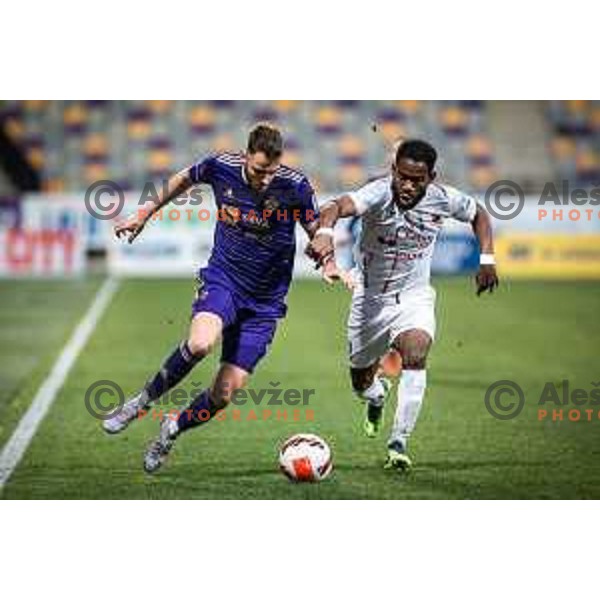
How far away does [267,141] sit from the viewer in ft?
23.6

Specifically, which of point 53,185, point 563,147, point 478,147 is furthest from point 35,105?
point 563,147

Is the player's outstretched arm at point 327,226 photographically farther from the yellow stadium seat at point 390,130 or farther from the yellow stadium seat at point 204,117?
the yellow stadium seat at point 204,117

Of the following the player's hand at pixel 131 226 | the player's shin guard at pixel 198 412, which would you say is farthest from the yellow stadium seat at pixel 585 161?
the player's hand at pixel 131 226

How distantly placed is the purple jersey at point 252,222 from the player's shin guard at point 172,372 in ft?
1.25

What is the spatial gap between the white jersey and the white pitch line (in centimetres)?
191

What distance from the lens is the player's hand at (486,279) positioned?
23.7ft

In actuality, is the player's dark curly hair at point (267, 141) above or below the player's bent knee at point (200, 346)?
above

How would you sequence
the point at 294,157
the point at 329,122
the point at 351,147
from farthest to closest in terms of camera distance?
the point at 351,147 < the point at 294,157 < the point at 329,122

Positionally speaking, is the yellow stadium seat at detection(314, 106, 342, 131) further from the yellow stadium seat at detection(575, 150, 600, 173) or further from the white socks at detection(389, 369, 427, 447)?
the white socks at detection(389, 369, 427, 447)

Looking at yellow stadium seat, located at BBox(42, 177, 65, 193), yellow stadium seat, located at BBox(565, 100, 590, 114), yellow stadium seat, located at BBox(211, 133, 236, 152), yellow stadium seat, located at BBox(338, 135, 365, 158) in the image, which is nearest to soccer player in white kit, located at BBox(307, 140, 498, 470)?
yellow stadium seat, located at BBox(565, 100, 590, 114)

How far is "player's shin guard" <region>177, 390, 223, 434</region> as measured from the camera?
7.32m

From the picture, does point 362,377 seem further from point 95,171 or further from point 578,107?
point 95,171

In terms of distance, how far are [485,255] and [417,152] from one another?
1.86 feet
